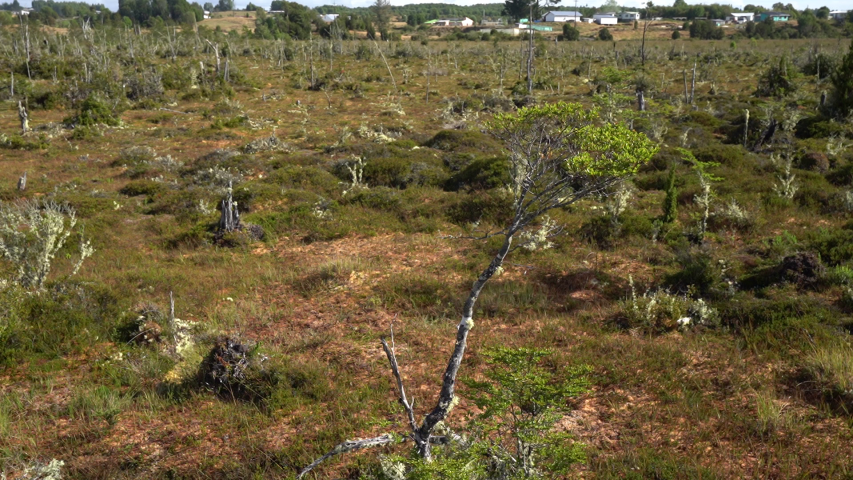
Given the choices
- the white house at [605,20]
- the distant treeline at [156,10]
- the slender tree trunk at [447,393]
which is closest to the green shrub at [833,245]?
the slender tree trunk at [447,393]

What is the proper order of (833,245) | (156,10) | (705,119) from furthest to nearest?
(156,10)
(705,119)
(833,245)

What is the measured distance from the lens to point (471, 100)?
97.1 feet

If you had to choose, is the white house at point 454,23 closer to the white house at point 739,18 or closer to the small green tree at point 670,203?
the white house at point 739,18

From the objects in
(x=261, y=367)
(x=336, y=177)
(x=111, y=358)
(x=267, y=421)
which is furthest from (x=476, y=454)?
(x=336, y=177)

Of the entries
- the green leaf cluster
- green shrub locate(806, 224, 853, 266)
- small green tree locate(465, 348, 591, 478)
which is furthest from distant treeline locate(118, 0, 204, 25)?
small green tree locate(465, 348, 591, 478)

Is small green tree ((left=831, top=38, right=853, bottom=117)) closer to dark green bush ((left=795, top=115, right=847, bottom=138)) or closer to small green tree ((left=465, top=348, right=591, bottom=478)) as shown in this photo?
dark green bush ((left=795, top=115, right=847, bottom=138))

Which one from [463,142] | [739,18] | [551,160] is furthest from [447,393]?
[739,18]

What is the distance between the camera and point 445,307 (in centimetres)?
858

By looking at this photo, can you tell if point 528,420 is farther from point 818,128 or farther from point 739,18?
point 739,18

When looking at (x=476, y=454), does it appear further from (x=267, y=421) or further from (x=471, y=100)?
(x=471, y=100)

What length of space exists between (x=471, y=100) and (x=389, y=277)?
870 inches

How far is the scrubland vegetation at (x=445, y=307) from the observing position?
4508 mm

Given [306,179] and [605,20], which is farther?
[605,20]

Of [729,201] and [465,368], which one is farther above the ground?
[729,201]
